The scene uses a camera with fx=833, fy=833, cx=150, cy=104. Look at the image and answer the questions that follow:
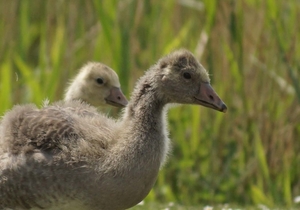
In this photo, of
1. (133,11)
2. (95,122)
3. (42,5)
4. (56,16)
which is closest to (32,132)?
(95,122)

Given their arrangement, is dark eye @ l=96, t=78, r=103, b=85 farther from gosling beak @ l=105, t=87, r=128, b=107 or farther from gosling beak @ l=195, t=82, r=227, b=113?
gosling beak @ l=195, t=82, r=227, b=113

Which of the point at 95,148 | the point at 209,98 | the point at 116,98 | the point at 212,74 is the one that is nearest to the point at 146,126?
the point at 95,148

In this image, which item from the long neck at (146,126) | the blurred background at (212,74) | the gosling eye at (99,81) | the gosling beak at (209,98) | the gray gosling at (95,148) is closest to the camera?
the gray gosling at (95,148)

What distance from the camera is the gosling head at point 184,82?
18.9 ft

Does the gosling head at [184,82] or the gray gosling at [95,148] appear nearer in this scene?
the gray gosling at [95,148]

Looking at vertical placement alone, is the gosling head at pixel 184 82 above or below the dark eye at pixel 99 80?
below

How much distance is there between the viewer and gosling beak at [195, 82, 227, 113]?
18.7 feet

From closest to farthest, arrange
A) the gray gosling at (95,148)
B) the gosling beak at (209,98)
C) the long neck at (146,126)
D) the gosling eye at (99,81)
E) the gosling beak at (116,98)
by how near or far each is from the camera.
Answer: the gray gosling at (95,148), the long neck at (146,126), the gosling beak at (209,98), the gosling beak at (116,98), the gosling eye at (99,81)

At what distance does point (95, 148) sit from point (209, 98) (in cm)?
86

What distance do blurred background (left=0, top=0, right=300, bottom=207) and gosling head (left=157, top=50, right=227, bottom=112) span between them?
286 cm

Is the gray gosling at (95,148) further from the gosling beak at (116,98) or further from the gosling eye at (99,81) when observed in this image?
the gosling eye at (99,81)

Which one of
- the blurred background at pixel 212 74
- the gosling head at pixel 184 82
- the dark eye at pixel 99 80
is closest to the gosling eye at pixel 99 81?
the dark eye at pixel 99 80

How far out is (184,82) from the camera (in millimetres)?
5793

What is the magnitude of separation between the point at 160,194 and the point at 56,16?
240 cm
